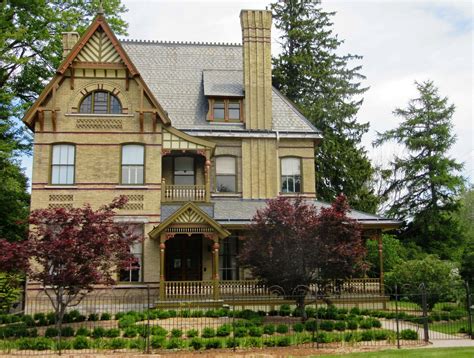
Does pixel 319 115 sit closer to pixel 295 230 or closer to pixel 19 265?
pixel 295 230

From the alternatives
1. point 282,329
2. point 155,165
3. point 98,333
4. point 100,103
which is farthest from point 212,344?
point 100,103

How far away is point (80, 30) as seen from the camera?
1462 inches

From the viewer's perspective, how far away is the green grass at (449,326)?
66.0 feet

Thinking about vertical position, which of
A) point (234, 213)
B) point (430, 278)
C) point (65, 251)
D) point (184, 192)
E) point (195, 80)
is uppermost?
point (195, 80)

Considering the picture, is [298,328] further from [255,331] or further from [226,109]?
[226,109]

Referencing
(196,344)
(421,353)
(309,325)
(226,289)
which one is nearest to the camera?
(421,353)

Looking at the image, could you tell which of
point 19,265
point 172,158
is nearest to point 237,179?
point 172,158

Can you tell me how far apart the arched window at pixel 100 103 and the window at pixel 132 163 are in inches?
77.0

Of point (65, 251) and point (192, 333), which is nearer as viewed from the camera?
point (65, 251)

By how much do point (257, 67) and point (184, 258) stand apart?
11273 mm

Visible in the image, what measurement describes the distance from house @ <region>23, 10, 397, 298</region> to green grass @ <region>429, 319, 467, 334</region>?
617 centimetres

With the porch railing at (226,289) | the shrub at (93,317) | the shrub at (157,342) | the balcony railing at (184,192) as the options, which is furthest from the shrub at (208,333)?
the balcony railing at (184,192)

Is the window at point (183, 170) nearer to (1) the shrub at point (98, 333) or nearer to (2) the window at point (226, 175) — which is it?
(2) the window at point (226, 175)

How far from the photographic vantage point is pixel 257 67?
30.5 metres
